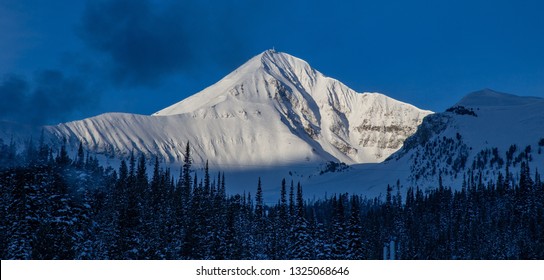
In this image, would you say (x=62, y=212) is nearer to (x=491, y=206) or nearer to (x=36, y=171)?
(x=36, y=171)

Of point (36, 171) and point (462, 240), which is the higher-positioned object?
point (36, 171)

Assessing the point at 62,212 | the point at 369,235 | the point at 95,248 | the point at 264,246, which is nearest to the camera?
the point at 62,212

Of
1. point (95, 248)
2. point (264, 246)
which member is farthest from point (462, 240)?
point (95, 248)

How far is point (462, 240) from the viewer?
484 ft

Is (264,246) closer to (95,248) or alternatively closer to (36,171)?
(95,248)

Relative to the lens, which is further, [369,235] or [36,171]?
[369,235]

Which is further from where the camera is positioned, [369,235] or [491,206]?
[491,206]

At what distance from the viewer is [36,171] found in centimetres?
7819
